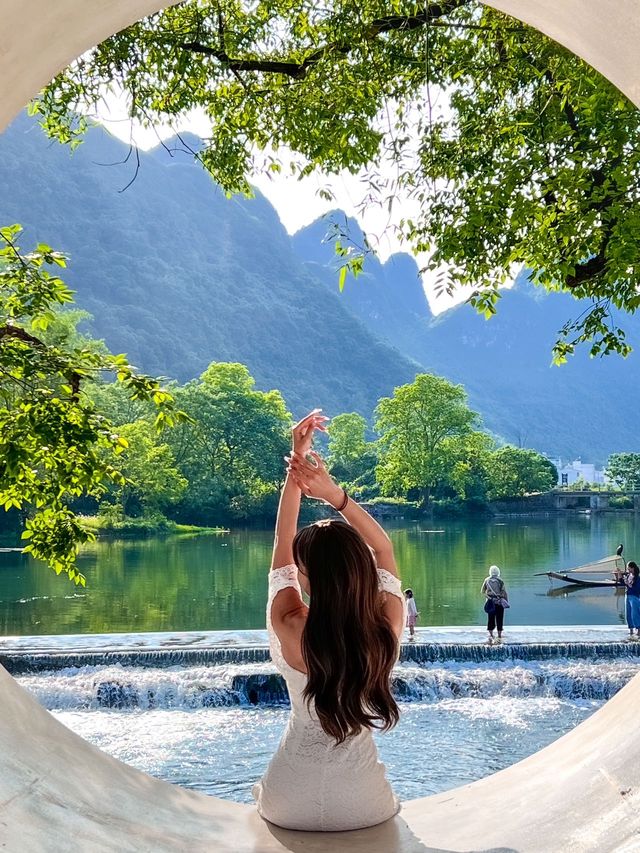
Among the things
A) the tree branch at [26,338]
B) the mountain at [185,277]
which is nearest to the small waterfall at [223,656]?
the tree branch at [26,338]

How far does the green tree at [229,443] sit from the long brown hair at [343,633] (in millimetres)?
50320

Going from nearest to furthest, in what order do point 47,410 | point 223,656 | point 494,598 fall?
point 47,410 → point 223,656 → point 494,598

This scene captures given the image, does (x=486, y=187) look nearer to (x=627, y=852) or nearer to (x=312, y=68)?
(x=312, y=68)

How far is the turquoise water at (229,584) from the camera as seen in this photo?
877 inches

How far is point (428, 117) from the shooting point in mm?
6695

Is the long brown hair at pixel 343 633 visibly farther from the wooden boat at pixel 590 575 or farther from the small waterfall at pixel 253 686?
the wooden boat at pixel 590 575

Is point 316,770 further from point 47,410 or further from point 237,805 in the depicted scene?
point 47,410

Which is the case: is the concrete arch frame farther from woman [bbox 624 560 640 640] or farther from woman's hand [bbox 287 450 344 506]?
woman [bbox 624 560 640 640]

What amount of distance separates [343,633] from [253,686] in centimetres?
1133

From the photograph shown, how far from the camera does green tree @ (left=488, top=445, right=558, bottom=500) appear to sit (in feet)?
197

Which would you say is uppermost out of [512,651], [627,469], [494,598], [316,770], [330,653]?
[627,469]

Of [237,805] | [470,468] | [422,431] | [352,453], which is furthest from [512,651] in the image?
[352,453]

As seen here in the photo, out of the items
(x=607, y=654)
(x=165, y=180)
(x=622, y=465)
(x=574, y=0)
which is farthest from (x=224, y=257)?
(x=574, y=0)

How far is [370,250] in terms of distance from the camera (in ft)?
21.0
